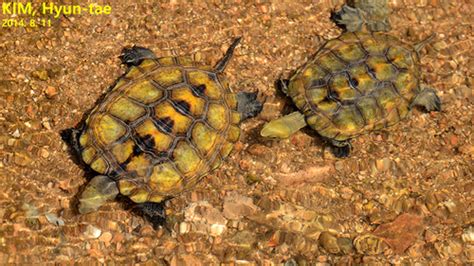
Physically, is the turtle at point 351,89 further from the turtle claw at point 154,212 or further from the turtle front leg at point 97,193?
the turtle front leg at point 97,193

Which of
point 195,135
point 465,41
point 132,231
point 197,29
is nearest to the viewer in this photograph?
point 195,135

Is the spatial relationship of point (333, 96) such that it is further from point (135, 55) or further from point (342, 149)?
point (135, 55)

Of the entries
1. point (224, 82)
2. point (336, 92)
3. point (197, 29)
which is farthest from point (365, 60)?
point (197, 29)

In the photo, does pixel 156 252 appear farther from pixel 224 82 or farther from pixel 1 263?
pixel 224 82

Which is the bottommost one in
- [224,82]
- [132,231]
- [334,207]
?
[334,207]

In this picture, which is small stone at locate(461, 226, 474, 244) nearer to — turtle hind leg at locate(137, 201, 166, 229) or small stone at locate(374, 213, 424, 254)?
small stone at locate(374, 213, 424, 254)

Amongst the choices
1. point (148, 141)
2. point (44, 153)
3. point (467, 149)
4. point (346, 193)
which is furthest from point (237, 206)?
point (467, 149)

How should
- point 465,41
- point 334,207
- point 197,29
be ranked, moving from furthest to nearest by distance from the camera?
point 465,41
point 197,29
point 334,207
